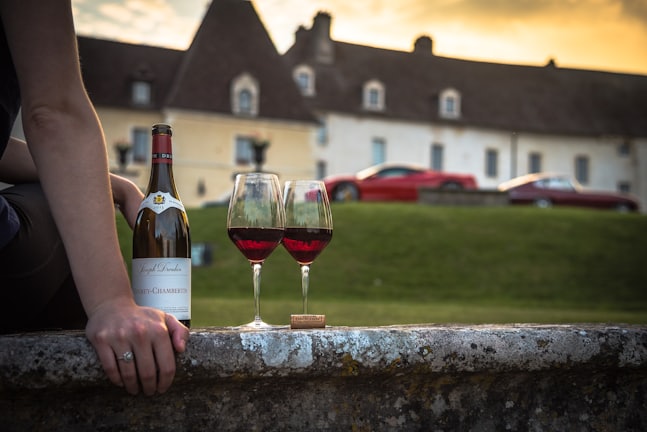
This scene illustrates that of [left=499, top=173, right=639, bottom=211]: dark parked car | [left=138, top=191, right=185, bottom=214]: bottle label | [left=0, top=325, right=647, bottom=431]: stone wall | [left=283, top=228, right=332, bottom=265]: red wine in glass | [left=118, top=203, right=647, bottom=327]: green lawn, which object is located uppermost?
[left=499, top=173, right=639, bottom=211]: dark parked car

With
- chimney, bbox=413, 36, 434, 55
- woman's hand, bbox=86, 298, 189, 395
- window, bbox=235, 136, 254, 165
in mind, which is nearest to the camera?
woman's hand, bbox=86, 298, 189, 395

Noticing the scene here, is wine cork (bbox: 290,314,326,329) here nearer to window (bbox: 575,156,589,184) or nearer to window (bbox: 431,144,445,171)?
window (bbox: 431,144,445,171)

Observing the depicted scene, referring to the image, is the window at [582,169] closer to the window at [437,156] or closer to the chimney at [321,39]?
the window at [437,156]

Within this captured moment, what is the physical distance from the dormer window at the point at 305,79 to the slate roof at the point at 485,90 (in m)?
0.40

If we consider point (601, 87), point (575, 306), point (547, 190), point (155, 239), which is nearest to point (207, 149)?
point (547, 190)

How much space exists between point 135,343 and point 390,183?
24003mm

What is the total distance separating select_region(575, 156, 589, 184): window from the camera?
153 feet

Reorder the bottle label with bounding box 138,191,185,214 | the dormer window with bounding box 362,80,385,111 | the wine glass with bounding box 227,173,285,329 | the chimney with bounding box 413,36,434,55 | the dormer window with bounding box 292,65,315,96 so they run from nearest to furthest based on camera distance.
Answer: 1. the bottle label with bounding box 138,191,185,214
2. the wine glass with bounding box 227,173,285,329
3. the dormer window with bounding box 292,65,315,96
4. the dormer window with bounding box 362,80,385,111
5. the chimney with bounding box 413,36,434,55

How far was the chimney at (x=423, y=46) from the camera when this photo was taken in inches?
1882

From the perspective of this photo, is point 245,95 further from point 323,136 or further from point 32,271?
point 32,271

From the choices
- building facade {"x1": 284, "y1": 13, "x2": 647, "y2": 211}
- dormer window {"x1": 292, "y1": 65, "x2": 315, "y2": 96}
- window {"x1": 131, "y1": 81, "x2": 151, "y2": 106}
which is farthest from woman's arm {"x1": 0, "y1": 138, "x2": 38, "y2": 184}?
dormer window {"x1": 292, "y1": 65, "x2": 315, "y2": 96}

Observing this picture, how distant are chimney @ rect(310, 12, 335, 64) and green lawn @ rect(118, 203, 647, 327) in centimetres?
2434

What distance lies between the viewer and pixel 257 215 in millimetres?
2094

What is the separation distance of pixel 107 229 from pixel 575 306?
1257 centimetres
